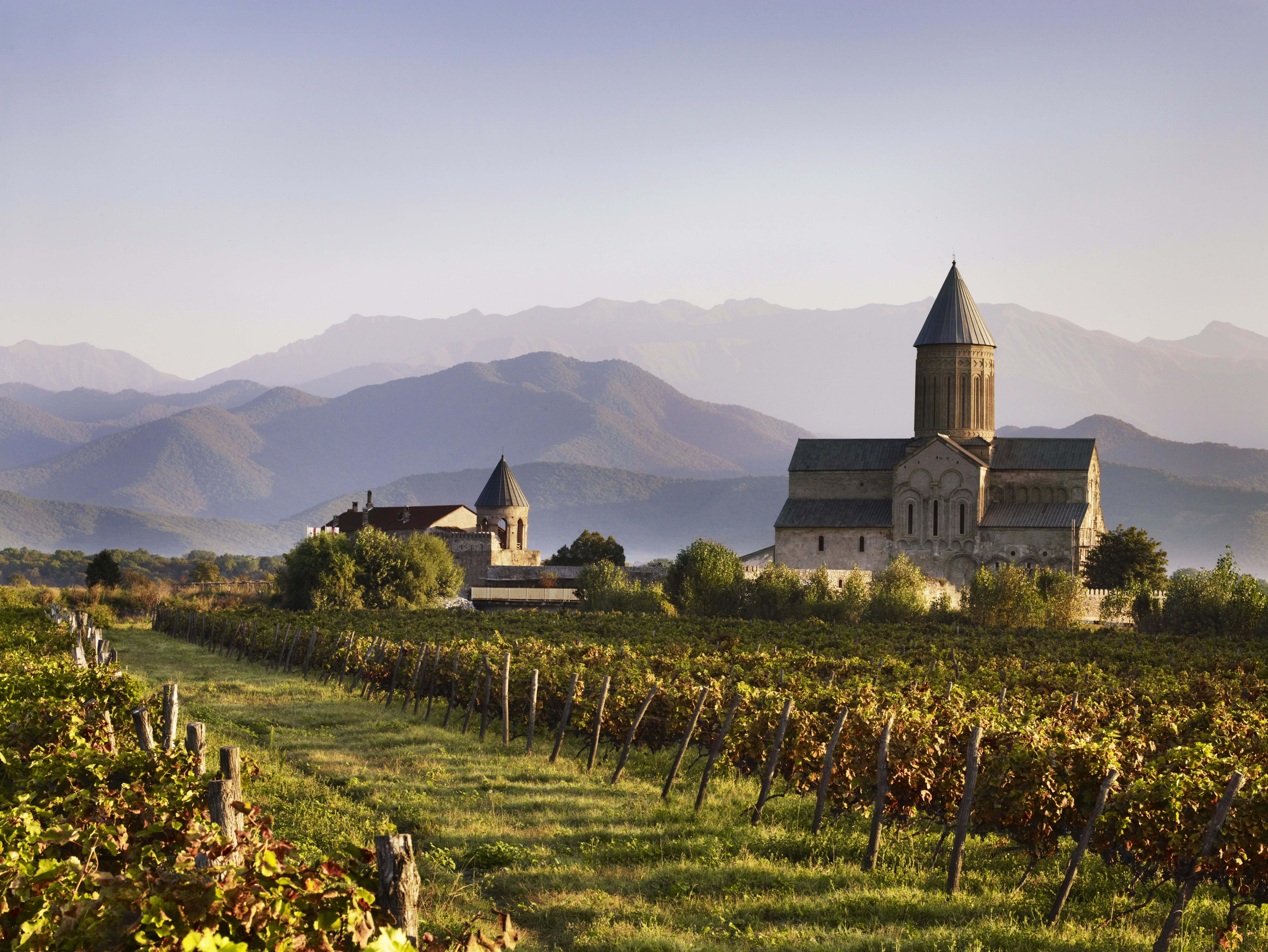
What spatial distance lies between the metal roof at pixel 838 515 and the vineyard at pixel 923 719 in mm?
31436

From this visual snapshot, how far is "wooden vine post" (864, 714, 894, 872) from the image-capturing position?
944 cm

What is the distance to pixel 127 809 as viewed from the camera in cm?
529

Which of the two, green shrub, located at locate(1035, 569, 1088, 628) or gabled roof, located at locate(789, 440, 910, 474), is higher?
gabled roof, located at locate(789, 440, 910, 474)

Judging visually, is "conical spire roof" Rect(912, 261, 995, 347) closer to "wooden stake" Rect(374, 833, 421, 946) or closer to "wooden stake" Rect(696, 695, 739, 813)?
"wooden stake" Rect(696, 695, 739, 813)

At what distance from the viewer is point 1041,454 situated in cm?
6166

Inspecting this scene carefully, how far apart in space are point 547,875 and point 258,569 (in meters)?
142

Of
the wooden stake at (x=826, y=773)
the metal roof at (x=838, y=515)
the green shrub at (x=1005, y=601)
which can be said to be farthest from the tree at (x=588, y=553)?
the wooden stake at (x=826, y=773)

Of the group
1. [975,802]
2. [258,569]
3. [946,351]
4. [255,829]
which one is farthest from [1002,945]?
[258,569]

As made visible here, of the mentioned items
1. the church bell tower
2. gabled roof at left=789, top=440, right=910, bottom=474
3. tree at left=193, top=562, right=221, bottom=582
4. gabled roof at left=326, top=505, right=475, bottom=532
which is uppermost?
the church bell tower

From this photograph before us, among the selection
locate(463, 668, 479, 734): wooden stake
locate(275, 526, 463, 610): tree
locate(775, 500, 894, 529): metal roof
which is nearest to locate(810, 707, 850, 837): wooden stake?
locate(463, 668, 479, 734): wooden stake

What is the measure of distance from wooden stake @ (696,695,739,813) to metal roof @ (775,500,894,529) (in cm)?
5006

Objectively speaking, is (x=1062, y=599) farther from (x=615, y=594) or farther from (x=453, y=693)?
(x=453, y=693)

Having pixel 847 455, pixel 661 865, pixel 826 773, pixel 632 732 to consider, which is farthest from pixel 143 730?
pixel 847 455

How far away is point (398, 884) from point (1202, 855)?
607 cm
